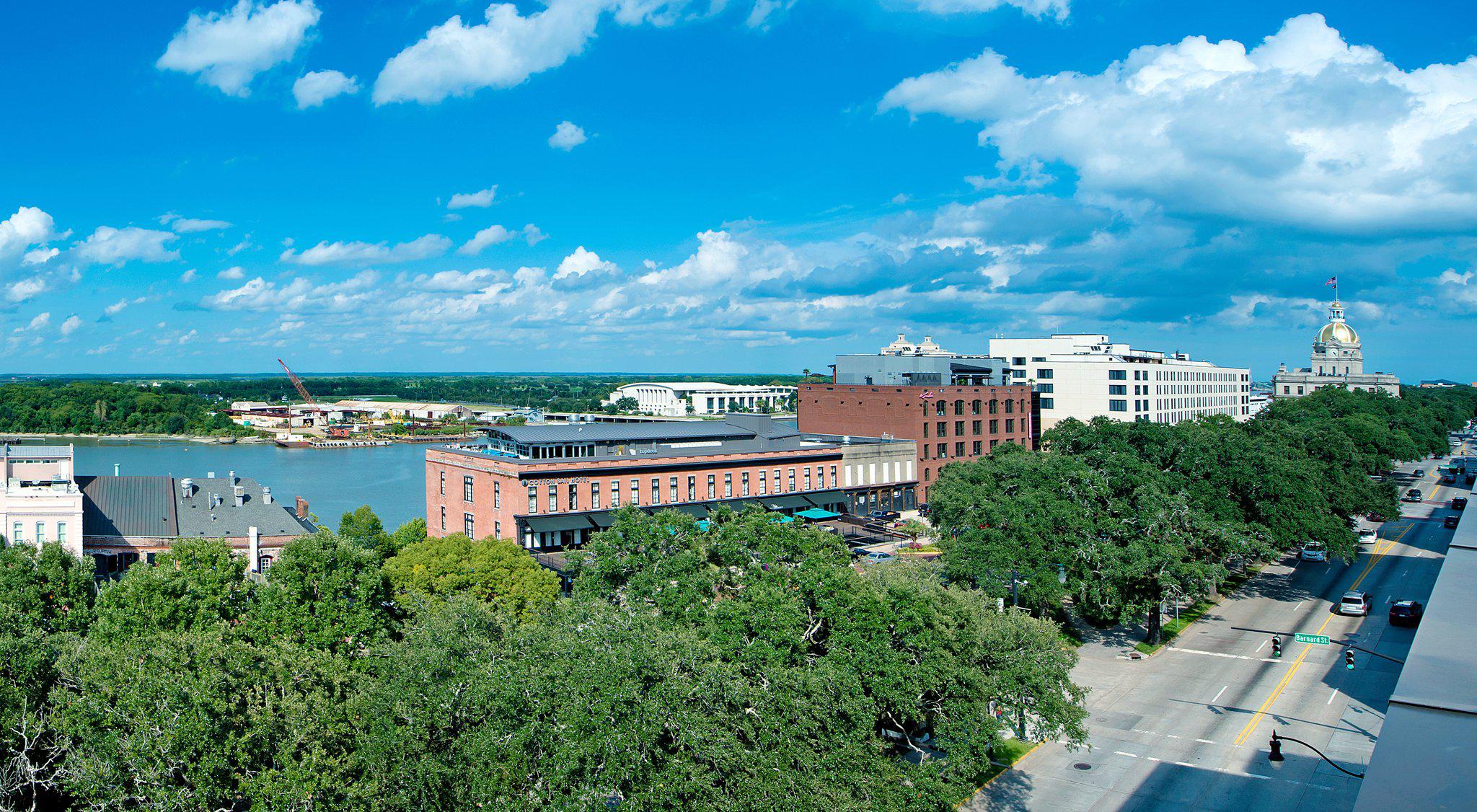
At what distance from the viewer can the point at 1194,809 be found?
30.7 meters

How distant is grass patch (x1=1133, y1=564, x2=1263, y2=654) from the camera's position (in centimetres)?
4953

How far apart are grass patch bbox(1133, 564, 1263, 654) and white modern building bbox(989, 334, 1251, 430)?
67790mm

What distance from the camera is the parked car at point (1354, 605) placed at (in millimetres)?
53531

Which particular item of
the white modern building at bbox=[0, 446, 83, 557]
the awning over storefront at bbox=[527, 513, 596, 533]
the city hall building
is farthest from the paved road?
the white modern building at bbox=[0, 446, 83, 557]

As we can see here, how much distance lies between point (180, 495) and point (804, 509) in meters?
47.0

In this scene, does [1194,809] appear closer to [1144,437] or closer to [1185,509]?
[1185,509]

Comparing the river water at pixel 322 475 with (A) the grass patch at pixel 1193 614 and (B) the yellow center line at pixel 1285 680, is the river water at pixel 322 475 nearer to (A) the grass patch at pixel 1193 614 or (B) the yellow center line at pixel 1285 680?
(A) the grass patch at pixel 1193 614

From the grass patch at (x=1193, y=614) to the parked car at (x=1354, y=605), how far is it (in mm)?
6729

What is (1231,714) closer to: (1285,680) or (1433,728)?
(1285,680)

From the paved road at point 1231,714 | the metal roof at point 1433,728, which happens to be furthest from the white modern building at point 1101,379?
the metal roof at point 1433,728

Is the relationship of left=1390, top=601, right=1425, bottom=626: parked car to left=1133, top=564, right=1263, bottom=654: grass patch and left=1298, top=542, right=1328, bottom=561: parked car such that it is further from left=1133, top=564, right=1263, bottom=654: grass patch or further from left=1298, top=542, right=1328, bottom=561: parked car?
left=1298, top=542, right=1328, bottom=561: parked car

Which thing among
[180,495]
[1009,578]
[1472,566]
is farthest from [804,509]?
[1472,566]

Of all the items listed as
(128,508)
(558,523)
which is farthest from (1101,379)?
(128,508)

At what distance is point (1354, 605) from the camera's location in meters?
53.7
